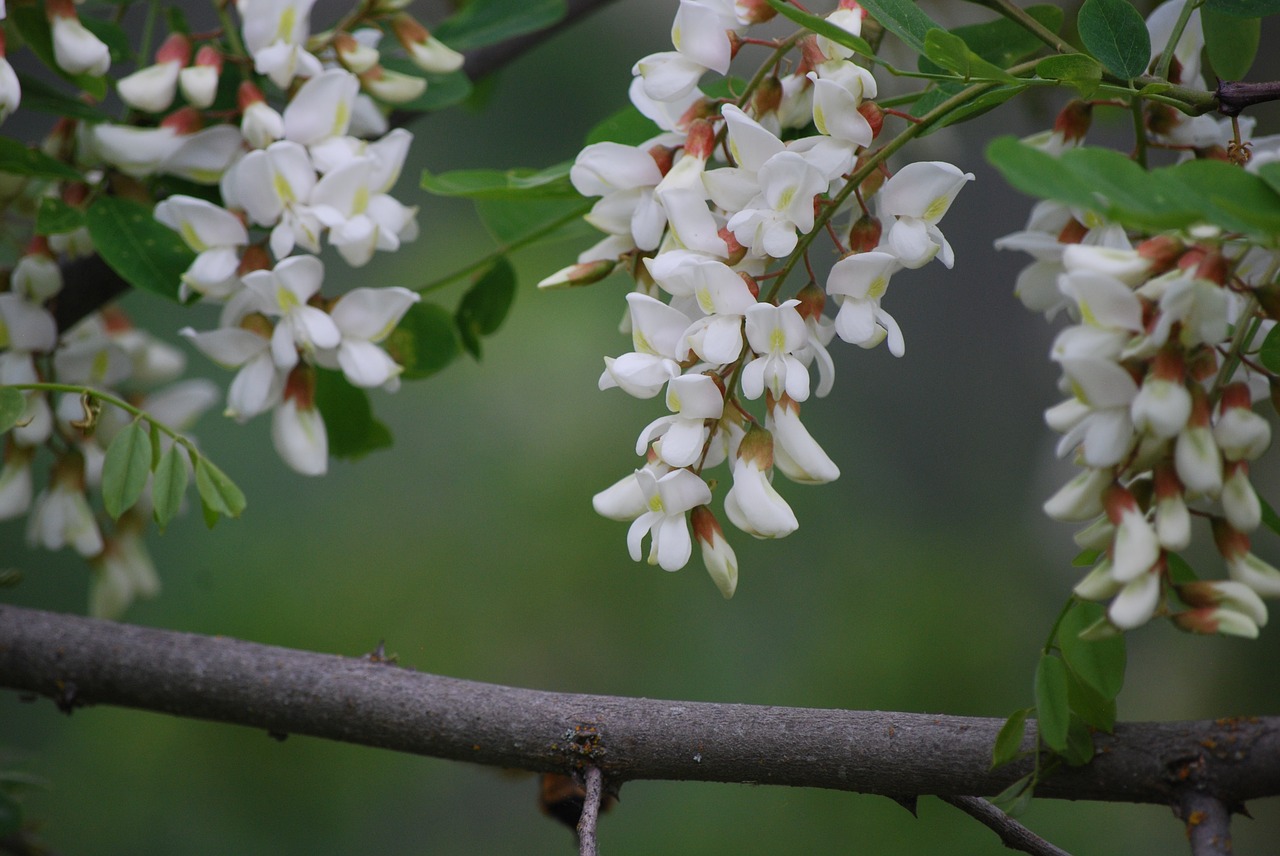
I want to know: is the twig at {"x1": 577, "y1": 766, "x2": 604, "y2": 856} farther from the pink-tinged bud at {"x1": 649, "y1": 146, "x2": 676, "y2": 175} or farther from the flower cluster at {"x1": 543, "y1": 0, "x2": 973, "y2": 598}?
the pink-tinged bud at {"x1": 649, "y1": 146, "x2": 676, "y2": 175}

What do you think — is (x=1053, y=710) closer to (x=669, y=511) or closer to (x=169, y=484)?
(x=669, y=511)

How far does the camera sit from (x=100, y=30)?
46cm

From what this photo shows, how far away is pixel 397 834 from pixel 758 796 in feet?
1.40

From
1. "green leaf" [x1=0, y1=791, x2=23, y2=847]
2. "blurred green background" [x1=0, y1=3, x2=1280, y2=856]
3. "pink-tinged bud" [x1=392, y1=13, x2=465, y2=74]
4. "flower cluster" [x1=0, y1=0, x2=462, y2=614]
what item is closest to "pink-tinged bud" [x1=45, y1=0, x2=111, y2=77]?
"flower cluster" [x1=0, y1=0, x2=462, y2=614]

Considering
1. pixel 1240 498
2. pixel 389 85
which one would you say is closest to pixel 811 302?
pixel 1240 498

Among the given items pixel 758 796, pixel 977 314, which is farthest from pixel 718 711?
Result: pixel 977 314

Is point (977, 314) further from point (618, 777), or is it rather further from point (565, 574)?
point (618, 777)

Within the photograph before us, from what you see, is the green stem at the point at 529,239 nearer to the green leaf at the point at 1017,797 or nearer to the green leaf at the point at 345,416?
the green leaf at the point at 345,416

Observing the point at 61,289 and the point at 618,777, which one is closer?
the point at 618,777

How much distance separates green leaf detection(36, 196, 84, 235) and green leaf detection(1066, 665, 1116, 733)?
0.40 metres

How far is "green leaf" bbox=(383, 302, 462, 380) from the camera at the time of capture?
51 cm

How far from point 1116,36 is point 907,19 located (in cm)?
6

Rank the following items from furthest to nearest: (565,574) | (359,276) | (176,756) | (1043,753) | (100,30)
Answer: (359,276) → (565,574) → (176,756) → (100,30) → (1043,753)

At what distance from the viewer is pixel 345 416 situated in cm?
52
